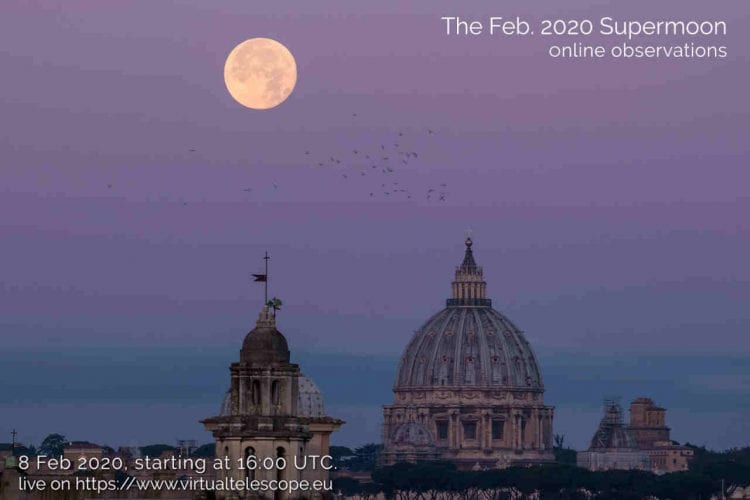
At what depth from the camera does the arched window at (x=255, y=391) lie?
109 meters

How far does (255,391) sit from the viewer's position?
109312 mm

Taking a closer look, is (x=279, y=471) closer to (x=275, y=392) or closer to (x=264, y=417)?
(x=264, y=417)

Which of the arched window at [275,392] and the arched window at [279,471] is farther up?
the arched window at [275,392]

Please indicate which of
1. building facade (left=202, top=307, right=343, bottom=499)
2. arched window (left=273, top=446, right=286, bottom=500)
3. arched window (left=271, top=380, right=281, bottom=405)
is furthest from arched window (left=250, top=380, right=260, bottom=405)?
arched window (left=273, top=446, right=286, bottom=500)

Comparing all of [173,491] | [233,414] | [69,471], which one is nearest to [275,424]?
[233,414]

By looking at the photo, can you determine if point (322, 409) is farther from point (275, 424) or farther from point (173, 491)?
point (275, 424)

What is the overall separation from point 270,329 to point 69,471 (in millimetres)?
85845

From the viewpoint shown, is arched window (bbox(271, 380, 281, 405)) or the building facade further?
arched window (bbox(271, 380, 281, 405))

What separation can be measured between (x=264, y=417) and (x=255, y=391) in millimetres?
1193

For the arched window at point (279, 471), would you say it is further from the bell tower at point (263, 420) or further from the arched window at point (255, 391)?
the arched window at point (255, 391)

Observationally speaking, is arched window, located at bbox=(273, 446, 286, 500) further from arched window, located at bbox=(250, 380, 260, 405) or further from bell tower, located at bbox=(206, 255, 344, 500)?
arched window, located at bbox=(250, 380, 260, 405)

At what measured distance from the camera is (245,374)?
359ft

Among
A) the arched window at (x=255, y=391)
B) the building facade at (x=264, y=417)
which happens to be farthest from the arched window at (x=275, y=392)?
the arched window at (x=255, y=391)

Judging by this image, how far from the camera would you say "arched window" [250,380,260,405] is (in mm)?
109188
